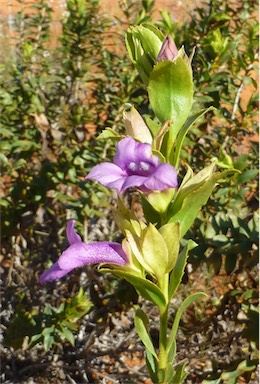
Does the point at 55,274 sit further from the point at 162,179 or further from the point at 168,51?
the point at 168,51

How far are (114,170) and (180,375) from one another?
39 cm

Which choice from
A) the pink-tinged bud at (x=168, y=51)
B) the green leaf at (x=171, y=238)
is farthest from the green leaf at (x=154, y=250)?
the pink-tinged bud at (x=168, y=51)

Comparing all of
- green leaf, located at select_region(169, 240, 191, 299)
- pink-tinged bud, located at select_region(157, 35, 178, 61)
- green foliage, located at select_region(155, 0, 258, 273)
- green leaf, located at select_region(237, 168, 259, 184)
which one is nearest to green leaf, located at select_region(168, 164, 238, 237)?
green leaf, located at select_region(169, 240, 191, 299)

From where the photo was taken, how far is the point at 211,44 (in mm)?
2150

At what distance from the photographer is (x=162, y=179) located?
0.91 m

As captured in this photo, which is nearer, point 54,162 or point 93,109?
point 54,162

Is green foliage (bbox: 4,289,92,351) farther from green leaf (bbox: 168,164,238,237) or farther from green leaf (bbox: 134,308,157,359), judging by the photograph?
green leaf (bbox: 168,164,238,237)

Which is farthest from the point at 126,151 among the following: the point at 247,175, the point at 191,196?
the point at 247,175

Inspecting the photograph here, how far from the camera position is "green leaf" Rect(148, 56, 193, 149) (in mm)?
959

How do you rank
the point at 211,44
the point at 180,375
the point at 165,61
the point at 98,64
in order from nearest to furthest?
the point at 165,61 → the point at 180,375 → the point at 211,44 → the point at 98,64

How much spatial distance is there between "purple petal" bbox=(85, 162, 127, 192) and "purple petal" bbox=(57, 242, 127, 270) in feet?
0.47

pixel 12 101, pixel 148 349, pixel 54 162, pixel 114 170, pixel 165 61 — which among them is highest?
pixel 165 61

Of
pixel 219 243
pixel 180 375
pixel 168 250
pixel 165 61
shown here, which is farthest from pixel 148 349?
pixel 219 243

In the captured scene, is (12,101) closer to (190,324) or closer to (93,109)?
(93,109)
